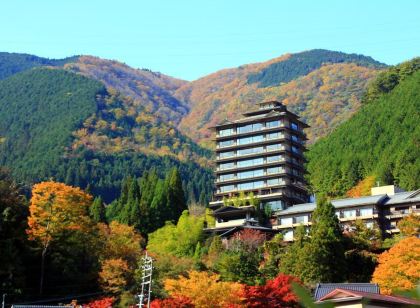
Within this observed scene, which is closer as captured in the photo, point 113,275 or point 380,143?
point 113,275

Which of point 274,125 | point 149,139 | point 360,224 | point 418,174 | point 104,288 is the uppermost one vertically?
point 149,139

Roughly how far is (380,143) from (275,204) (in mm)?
29359

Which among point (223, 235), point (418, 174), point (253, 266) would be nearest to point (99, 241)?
point (253, 266)

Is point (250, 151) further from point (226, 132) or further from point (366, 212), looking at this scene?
point (366, 212)

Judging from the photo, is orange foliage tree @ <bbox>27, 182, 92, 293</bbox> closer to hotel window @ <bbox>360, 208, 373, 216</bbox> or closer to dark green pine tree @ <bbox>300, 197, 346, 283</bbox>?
dark green pine tree @ <bbox>300, 197, 346, 283</bbox>

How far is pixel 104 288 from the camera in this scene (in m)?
51.1

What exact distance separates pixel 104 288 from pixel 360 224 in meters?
23.1

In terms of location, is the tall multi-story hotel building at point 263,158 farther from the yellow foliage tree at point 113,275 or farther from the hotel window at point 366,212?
the yellow foliage tree at point 113,275

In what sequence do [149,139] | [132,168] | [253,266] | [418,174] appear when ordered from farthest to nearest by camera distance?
[149,139], [132,168], [418,174], [253,266]

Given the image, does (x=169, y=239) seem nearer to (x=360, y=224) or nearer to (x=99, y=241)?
(x=99, y=241)

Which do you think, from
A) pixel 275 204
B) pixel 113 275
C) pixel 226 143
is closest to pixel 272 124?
pixel 226 143

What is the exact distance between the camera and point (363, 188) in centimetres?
8844

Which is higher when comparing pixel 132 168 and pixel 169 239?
pixel 132 168

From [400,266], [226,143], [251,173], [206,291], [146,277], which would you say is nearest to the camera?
[206,291]
